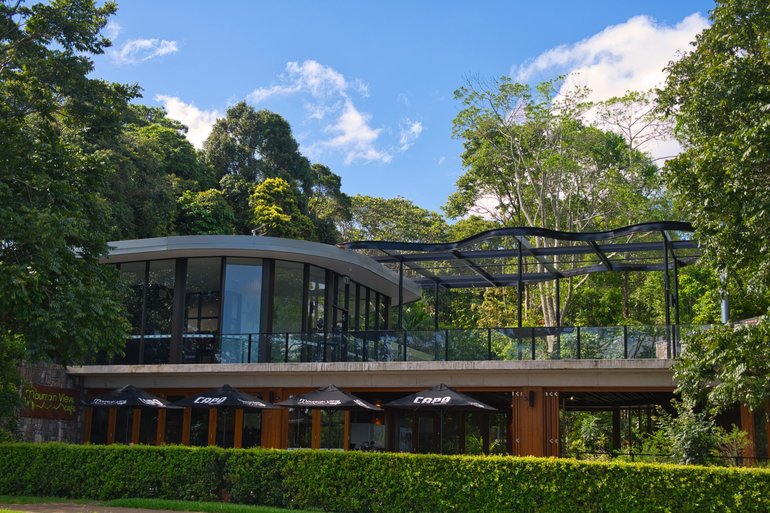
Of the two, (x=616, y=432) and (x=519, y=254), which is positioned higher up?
(x=519, y=254)

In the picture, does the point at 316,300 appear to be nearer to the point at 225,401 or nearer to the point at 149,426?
the point at 149,426

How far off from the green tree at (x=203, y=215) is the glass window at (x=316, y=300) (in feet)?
64.1

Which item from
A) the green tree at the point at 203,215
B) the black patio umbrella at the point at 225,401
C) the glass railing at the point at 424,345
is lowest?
the black patio umbrella at the point at 225,401

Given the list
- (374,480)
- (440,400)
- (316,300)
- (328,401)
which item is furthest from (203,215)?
(374,480)

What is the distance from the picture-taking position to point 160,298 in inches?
992

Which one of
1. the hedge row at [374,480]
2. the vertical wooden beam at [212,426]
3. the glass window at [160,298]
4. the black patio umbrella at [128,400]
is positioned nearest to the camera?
the hedge row at [374,480]

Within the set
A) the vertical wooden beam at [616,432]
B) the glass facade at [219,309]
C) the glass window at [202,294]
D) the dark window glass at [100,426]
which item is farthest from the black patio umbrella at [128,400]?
the vertical wooden beam at [616,432]

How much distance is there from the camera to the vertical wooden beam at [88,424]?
24734mm

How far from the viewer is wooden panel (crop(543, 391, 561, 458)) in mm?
19859

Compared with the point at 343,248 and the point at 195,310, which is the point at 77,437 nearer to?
the point at 195,310

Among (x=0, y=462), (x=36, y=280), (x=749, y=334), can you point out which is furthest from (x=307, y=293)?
(x=749, y=334)

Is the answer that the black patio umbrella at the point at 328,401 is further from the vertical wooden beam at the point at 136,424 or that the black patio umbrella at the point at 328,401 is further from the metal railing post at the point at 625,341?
the vertical wooden beam at the point at 136,424

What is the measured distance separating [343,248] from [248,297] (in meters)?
3.06

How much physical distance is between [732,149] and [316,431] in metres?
12.5
